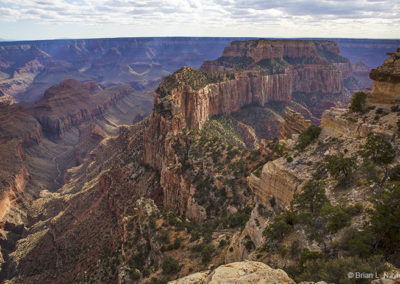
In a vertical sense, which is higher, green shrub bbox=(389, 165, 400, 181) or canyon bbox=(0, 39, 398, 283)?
green shrub bbox=(389, 165, 400, 181)

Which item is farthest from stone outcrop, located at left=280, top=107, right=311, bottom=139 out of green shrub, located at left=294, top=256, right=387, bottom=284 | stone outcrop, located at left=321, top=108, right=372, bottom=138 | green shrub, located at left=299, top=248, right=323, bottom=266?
green shrub, located at left=294, top=256, right=387, bottom=284

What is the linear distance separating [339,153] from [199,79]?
6952 centimetres

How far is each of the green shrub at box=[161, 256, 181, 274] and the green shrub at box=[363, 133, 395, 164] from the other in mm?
20999

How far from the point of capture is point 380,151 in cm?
1967

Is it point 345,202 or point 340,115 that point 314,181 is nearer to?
point 345,202

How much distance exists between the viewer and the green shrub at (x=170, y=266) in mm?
29016

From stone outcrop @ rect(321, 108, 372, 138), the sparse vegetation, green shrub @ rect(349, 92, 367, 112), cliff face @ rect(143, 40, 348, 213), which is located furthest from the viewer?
cliff face @ rect(143, 40, 348, 213)

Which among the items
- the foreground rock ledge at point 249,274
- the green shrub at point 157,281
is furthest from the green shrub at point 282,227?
the green shrub at point 157,281

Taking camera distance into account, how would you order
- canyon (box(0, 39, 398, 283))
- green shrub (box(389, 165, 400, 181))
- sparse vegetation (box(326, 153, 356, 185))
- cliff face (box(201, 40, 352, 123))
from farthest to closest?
1. cliff face (box(201, 40, 352, 123))
2. canyon (box(0, 39, 398, 283))
3. sparse vegetation (box(326, 153, 356, 185))
4. green shrub (box(389, 165, 400, 181))

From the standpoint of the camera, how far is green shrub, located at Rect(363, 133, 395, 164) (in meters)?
19.4

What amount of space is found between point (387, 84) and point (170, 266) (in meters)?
28.1

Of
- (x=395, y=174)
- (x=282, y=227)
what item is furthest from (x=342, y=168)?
(x=282, y=227)

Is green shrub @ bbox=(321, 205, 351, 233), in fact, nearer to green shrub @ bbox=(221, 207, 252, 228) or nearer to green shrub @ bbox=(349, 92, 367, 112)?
green shrub @ bbox=(349, 92, 367, 112)

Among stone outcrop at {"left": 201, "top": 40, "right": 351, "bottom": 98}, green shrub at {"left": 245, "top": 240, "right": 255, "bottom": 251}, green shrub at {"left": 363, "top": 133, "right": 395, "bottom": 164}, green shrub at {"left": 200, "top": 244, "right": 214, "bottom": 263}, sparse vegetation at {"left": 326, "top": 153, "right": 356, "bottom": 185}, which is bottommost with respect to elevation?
green shrub at {"left": 200, "top": 244, "right": 214, "bottom": 263}
